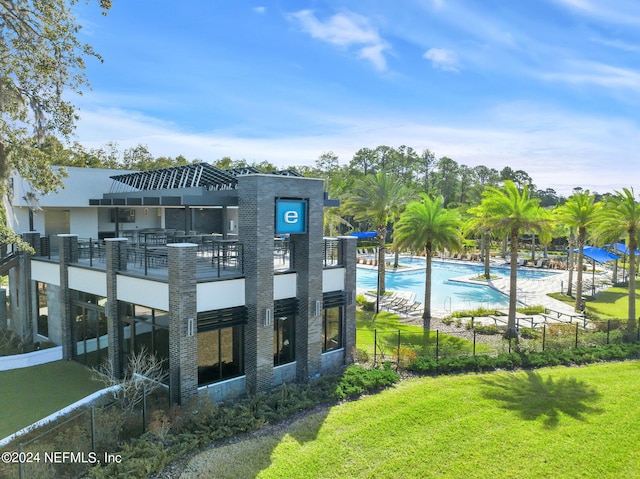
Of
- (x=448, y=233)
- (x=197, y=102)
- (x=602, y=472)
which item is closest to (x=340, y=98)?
(x=197, y=102)

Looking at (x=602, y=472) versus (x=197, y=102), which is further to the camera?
(x=197, y=102)

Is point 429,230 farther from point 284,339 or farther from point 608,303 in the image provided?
point 608,303

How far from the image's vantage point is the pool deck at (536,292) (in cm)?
2541

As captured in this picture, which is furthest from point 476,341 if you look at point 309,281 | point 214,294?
point 214,294

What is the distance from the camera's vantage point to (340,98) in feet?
87.8

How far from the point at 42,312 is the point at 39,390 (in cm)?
571

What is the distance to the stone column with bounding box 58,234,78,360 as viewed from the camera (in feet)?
57.5

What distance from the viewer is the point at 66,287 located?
17.7m

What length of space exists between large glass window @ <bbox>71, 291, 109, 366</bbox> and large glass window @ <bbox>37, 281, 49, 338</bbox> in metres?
2.66

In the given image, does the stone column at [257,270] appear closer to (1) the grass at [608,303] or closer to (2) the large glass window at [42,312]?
(2) the large glass window at [42,312]

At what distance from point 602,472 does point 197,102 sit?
967 inches

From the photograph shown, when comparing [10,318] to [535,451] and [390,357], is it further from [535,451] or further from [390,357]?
[535,451]

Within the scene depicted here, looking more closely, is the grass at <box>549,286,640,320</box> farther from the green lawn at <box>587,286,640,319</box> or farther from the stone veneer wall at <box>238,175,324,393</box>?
the stone veneer wall at <box>238,175,324,393</box>

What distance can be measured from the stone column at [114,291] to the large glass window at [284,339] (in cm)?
524
